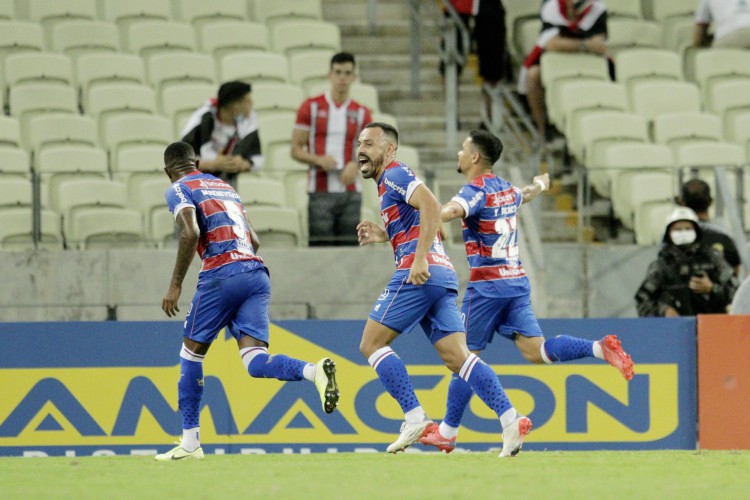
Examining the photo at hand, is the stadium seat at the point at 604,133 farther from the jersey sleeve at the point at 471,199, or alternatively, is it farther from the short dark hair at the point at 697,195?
the jersey sleeve at the point at 471,199

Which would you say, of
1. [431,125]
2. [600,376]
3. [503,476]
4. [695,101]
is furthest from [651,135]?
[503,476]

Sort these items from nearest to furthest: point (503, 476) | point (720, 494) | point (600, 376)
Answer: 1. point (720, 494)
2. point (503, 476)
3. point (600, 376)

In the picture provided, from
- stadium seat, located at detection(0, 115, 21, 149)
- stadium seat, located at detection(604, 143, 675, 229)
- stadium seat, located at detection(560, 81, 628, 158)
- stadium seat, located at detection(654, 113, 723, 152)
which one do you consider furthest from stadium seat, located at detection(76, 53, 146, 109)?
stadium seat, located at detection(654, 113, 723, 152)

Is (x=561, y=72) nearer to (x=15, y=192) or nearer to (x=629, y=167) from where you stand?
(x=629, y=167)

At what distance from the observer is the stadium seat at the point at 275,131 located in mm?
14195

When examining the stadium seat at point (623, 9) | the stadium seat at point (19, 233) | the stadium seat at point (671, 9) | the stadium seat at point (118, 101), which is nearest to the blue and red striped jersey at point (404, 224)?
the stadium seat at point (19, 233)

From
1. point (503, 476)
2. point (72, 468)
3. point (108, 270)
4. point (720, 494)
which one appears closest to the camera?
point (720, 494)

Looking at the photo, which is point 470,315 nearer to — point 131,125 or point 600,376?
point 600,376

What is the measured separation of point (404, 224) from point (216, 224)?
123 cm

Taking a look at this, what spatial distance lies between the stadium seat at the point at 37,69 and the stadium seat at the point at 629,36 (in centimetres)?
616

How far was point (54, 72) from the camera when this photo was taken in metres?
14.8

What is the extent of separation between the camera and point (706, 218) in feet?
40.4

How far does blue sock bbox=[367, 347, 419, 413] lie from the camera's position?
887 centimetres

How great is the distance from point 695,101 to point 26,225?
23.7ft
